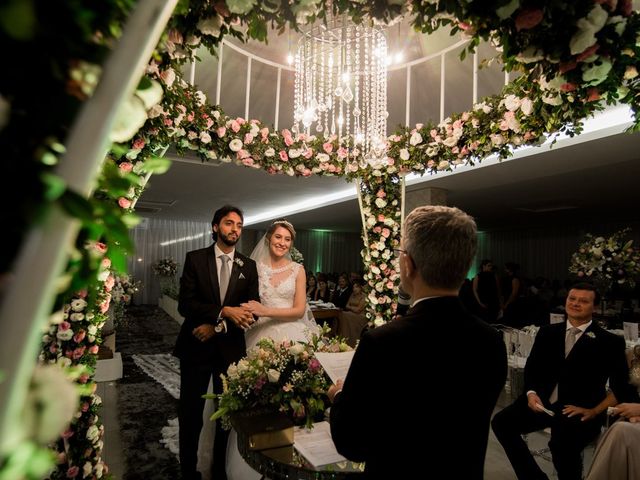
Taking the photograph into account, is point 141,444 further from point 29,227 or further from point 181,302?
point 29,227

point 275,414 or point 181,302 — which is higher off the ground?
point 181,302

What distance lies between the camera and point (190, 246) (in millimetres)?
17875

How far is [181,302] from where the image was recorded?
313 cm

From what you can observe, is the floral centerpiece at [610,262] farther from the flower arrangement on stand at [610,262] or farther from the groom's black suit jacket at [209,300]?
the groom's black suit jacket at [209,300]

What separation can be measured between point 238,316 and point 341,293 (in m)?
6.42

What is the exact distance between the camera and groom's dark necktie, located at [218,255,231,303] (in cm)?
322

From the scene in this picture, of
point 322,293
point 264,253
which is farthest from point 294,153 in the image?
point 322,293

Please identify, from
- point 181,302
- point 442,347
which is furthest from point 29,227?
point 181,302

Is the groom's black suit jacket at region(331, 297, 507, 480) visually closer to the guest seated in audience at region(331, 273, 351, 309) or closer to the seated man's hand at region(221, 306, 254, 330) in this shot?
the seated man's hand at region(221, 306, 254, 330)

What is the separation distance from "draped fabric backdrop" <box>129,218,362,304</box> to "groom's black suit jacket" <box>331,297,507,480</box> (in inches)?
566

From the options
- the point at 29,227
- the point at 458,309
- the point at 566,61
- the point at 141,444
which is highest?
the point at 566,61

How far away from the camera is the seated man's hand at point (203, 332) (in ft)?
9.66

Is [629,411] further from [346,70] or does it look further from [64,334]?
[64,334]

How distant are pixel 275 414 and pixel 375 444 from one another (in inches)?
40.9
